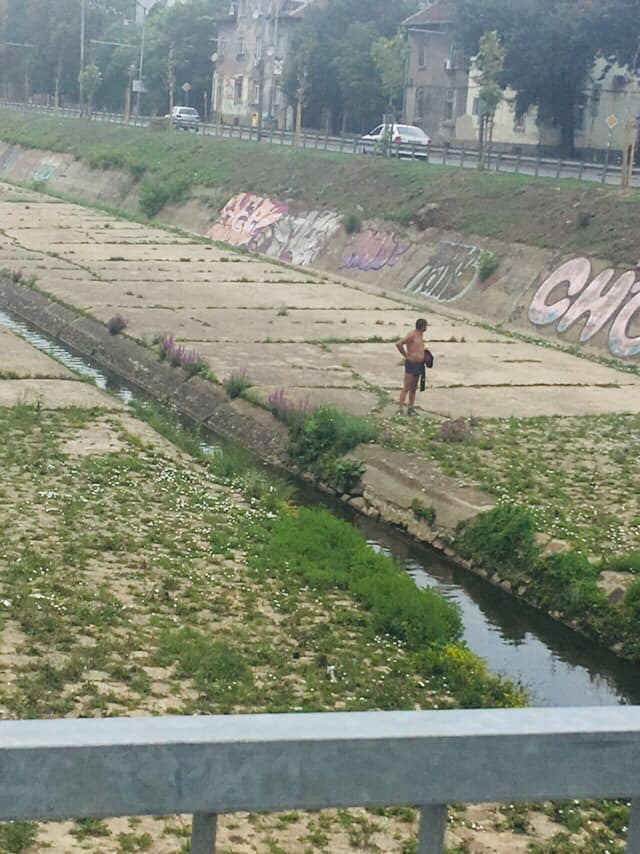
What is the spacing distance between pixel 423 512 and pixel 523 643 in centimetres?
442

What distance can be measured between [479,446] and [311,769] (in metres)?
18.8

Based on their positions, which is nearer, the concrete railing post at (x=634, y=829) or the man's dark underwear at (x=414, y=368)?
the concrete railing post at (x=634, y=829)

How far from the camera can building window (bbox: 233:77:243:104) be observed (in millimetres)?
109438

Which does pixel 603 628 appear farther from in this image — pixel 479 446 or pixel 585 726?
pixel 585 726

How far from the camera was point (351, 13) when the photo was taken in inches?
3617

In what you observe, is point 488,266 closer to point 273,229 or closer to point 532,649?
point 273,229

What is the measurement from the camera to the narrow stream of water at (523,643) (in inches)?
526

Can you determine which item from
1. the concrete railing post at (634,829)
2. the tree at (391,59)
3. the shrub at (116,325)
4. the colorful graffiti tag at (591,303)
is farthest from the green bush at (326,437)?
the tree at (391,59)

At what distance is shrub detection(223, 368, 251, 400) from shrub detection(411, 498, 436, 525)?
7.08m

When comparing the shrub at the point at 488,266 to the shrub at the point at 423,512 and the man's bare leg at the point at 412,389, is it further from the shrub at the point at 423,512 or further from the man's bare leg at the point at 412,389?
the shrub at the point at 423,512

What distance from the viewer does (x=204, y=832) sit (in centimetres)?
347

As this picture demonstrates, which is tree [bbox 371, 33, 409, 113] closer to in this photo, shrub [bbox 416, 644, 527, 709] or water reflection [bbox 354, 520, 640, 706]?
water reflection [bbox 354, 520, 640, 706]

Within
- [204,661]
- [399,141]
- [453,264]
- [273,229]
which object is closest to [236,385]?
[204,661]

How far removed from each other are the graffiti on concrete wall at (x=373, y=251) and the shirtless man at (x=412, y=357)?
2401 cm
